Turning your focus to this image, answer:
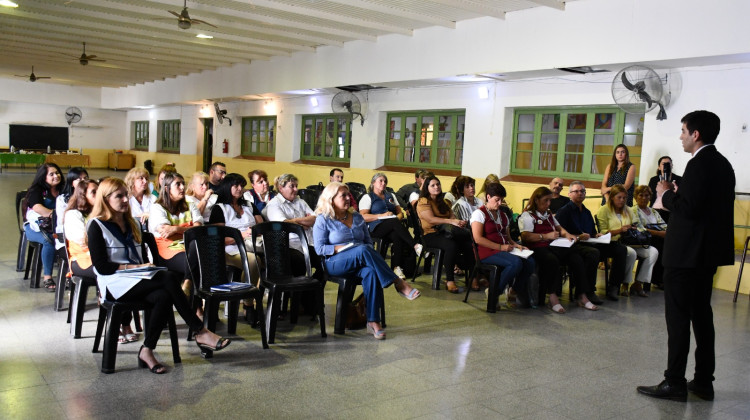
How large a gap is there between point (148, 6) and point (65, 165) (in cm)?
1594

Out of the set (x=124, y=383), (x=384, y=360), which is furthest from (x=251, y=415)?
(x=384, y=360)

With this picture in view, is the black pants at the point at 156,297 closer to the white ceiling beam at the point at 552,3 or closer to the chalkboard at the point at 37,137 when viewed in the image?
the white ceiling beam at the point at 552,3

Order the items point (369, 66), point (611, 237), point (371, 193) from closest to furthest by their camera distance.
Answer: point (611, 237) → point (371, 193) → point (369, 66)

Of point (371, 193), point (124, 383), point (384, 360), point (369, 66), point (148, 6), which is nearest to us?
point (124, 383)

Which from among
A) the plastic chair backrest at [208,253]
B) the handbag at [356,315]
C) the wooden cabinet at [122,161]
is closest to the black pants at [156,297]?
the plastic chair backrest at [208,253]

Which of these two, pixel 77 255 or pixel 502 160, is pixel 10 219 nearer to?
pixel 77 255

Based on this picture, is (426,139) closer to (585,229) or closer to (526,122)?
(526,122)

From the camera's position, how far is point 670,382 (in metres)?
3.71

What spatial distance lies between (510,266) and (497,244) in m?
0.23

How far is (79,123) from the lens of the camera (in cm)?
2678

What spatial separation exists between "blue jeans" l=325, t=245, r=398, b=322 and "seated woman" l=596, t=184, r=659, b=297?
3070 mm

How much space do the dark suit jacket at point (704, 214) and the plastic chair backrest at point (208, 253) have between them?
282 cm

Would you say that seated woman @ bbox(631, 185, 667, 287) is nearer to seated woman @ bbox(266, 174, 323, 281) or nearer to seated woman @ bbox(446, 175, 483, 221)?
seated woman @ bbox(446, 175, 483, 221)

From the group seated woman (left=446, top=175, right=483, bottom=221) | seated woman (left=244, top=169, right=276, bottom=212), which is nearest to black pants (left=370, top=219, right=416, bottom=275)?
seated woman (left=446, top=175, right=483, bottom=221)
